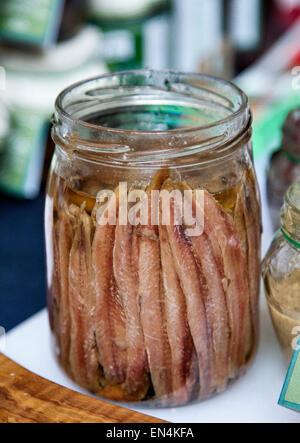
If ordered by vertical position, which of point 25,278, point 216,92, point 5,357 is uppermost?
point 216,92

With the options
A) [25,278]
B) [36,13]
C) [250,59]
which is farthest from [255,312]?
[250,59]

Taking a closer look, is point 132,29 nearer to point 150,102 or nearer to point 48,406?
point 150,102

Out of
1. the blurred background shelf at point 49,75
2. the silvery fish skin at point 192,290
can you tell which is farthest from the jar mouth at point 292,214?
the blurred background shelf at point 49,75

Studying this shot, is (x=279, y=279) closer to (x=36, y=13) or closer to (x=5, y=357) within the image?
(x=5, y=357)

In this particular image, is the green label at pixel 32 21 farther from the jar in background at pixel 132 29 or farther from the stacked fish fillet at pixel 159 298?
the stacked fish fillet at pixel 159 298

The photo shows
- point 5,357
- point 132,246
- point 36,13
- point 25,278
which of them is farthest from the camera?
point 36,13

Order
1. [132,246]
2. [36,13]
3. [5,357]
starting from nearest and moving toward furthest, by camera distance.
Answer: [132,246], [5,357], [36,13]

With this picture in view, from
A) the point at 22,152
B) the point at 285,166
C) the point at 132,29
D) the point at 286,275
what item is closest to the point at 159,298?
the point at 286,275
